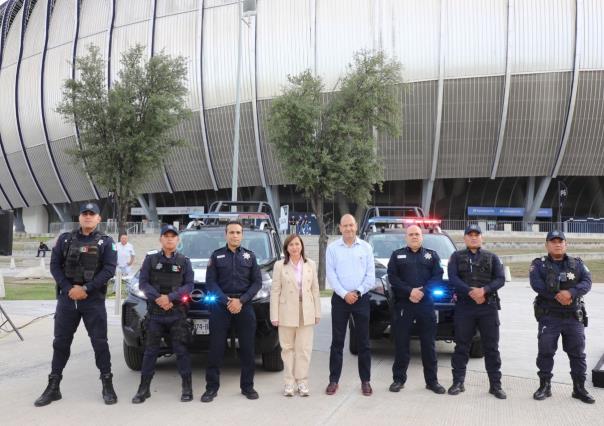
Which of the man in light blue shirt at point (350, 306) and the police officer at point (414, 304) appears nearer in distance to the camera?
the man in light blue shirt at point (350, 306)

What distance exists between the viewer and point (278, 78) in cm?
4050

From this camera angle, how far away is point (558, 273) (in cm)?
558

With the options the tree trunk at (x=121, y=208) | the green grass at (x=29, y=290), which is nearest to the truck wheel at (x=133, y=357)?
the green grass at (x=29, y=290)

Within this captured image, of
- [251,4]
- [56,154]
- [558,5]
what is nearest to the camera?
[251,4]

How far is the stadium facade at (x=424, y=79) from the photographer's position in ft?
123

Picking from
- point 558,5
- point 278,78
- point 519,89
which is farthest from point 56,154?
point 558,5

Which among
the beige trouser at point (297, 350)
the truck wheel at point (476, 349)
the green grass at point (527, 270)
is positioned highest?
the beige trouser at point (297, 350)

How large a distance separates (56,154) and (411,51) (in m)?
33.0

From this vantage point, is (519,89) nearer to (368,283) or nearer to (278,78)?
(278,78)

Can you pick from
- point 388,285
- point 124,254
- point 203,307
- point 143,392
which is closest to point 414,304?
point 388,285

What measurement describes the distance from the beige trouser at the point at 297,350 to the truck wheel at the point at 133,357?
6.49ft

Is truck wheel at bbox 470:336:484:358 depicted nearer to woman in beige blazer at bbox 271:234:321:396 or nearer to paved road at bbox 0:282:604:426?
paved road at bbox 0:282:604:426

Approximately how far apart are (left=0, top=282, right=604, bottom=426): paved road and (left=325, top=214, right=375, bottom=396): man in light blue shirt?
0.83 ft

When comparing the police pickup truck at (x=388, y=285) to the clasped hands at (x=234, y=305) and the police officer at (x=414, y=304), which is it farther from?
the clasped hands at (x=234, y=305)
